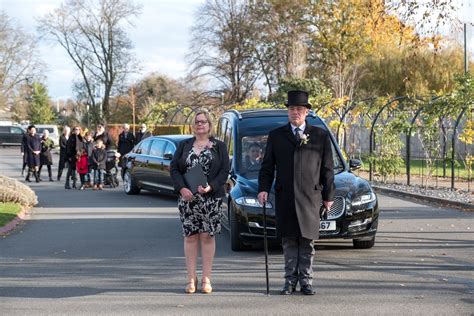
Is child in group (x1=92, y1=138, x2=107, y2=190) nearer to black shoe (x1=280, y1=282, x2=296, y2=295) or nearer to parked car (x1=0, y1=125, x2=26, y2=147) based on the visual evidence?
black shoe (x1=280, y1=282, x2=296, y2=295)

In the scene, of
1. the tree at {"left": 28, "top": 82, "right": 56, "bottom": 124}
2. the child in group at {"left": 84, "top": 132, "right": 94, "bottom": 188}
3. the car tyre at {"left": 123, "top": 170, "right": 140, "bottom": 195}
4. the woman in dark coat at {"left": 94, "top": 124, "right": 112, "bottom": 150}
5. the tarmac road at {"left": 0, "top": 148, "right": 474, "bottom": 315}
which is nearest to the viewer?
the tarmac road at {"left": 0, "top": 148, "right": 474, "bottom": 315}

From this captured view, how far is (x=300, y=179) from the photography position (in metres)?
8.02

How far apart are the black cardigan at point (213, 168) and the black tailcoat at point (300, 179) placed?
49 cm

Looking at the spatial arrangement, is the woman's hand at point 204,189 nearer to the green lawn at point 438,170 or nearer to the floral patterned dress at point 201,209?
the floral patterned dress at point 201,209

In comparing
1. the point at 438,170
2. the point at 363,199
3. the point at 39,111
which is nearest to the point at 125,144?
the point at 438,170

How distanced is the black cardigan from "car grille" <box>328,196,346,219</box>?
8.53 ft

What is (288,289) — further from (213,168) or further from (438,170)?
(438,170)

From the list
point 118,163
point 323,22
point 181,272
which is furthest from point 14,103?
point 181,272

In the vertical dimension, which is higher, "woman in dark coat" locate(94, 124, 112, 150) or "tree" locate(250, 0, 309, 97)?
"tree" locate(250, 0, 309, 97)

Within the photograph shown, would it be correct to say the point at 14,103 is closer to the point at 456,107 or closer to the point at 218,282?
the point at 456,107

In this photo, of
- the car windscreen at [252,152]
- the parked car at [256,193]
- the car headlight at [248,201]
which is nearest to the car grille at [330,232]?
the parked car at [256,193]

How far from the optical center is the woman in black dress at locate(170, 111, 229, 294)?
8.19 m

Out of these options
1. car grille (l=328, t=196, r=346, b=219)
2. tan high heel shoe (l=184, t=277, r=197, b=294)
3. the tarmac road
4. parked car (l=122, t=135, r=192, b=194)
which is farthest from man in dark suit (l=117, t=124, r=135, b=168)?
tan high heel shoe (l=184, t=277, r=197, b=294)

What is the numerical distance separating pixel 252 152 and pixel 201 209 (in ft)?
13.1
